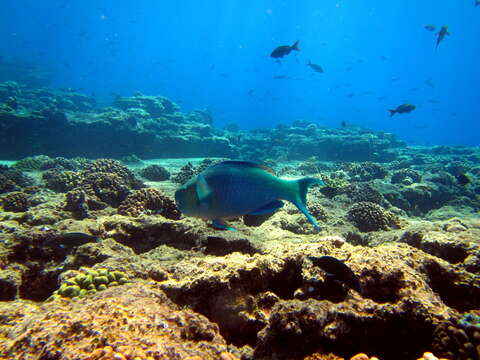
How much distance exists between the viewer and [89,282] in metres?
2.72

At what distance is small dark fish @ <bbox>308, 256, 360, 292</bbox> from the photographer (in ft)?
7.13

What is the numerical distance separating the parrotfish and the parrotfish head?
24 millimetres

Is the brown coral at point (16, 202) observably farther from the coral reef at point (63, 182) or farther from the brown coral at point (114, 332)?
the brown coral at point (114, 332)

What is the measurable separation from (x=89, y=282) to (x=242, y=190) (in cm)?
199

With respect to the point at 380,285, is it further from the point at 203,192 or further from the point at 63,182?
the point at 63,182

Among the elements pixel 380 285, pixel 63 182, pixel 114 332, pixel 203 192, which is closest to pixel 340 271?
pixel 380 285

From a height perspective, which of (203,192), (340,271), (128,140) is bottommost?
(340,271)

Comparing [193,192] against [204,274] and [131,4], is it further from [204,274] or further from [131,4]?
[131,4]

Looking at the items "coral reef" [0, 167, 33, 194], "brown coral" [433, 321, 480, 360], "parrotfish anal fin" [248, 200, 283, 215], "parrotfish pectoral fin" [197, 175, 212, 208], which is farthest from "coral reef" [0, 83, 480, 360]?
"parrotfish pectoral fin" [197, 175, 212, 208]

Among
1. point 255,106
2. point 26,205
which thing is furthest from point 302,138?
point 255,106

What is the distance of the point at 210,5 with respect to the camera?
137m

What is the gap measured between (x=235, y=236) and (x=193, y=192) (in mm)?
1422

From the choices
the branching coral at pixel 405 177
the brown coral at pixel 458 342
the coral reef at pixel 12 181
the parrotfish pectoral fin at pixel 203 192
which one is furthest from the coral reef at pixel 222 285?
the branching coral at pixel 405 177

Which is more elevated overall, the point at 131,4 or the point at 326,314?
the point at 131,4
